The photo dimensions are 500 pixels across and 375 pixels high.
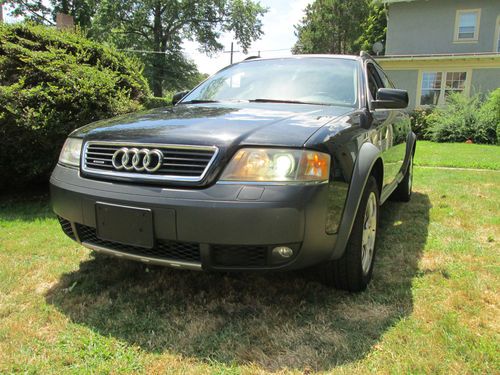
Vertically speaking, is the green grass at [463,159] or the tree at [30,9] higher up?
the tree at [30,9]

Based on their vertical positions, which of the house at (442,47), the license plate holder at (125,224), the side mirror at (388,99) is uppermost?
the house at (442,47)

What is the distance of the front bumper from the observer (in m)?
1.96

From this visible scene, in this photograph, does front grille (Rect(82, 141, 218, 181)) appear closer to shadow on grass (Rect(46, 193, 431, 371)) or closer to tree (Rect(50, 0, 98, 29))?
shadow on grass (Rect(46, 193, 431, 371))

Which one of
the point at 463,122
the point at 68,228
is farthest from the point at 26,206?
the point at 463,122

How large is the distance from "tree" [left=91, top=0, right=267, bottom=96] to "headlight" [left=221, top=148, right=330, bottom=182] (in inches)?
1328

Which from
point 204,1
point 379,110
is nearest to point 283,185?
point 379,110

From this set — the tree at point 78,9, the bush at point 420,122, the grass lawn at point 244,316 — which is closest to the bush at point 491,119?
the bush at point 420,122

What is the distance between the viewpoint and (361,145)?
256 cm

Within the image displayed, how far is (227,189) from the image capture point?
1988mm

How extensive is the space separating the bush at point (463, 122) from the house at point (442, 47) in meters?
1.90

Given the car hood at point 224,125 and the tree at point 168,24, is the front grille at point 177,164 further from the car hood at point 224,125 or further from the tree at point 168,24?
the tree at point 168,24

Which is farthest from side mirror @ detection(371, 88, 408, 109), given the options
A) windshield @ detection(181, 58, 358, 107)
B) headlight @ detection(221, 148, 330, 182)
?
headlight @ detection(221, 148, 330, 182)

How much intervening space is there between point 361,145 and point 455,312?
109 centimetres

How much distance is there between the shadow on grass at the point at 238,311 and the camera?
2.06 m
